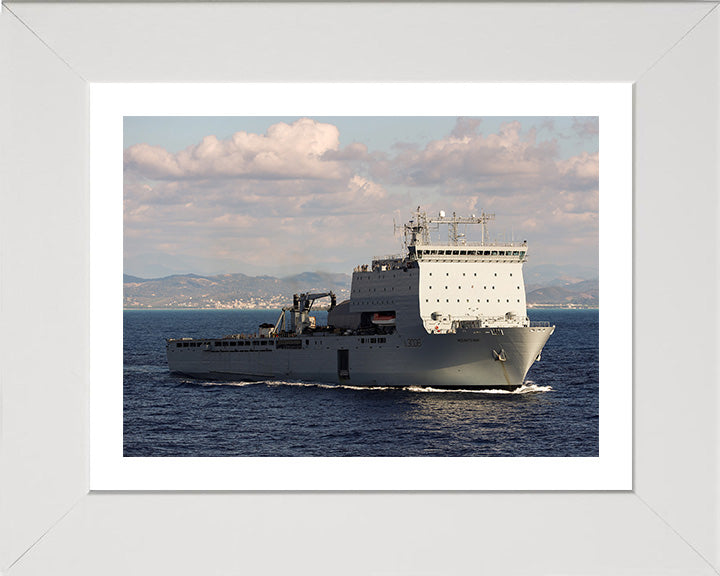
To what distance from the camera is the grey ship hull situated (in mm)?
17109

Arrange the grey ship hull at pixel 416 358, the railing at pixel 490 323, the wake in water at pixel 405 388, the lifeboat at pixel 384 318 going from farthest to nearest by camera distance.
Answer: the lifeboat at pixel 384 318
the wake in water at pixel 405 388
the railing at pixel 490 323
the grey ship hull at pixel 416 358

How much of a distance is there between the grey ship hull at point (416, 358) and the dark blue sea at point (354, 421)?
278 mm

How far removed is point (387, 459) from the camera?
4.97 m

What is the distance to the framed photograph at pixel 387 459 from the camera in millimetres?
3973

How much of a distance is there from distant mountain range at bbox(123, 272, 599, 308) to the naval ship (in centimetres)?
3145

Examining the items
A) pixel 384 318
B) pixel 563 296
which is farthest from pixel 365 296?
pixel 563 296

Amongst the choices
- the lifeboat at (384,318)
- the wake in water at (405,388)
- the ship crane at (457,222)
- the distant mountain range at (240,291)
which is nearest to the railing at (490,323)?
the wake in water at (405,388)

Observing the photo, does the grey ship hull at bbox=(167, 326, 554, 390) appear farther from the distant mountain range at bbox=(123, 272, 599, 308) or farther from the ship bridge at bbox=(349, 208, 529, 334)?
the distant mountain range at bbox=(123, 272, 599, 308)

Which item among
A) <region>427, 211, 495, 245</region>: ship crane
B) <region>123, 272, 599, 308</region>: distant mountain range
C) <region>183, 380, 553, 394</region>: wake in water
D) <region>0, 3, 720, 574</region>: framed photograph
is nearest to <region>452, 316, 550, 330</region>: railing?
<region>183, 380, 553, 394</region>: wake in water

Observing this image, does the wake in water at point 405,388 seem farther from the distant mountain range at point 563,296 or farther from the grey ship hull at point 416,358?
the distant mountain range at point 563,296

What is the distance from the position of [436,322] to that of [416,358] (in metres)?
0.85
